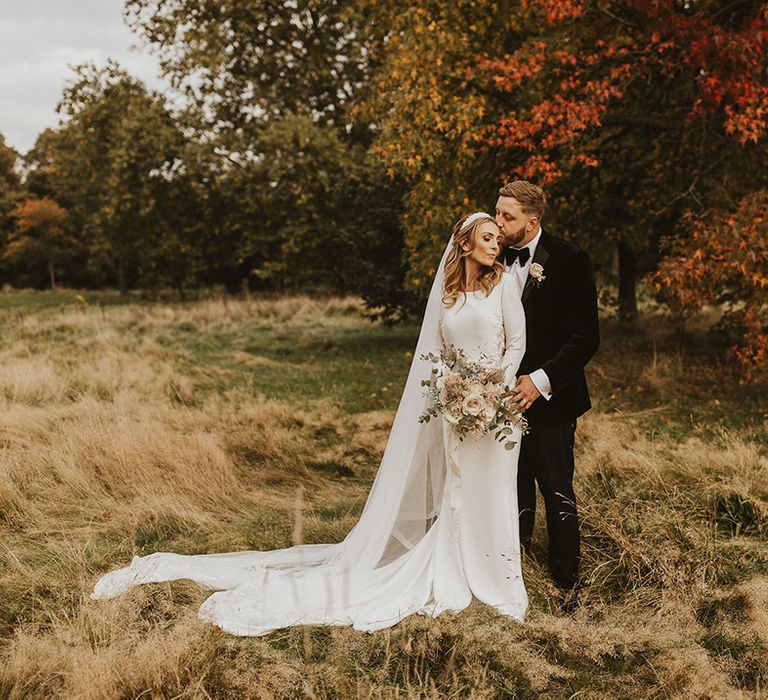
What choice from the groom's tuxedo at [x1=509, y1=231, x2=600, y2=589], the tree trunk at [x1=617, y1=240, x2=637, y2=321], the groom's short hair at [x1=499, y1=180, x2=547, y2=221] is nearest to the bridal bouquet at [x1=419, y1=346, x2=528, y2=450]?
the groom's tuxedo at [x1=509, y1=231, x2=600, y2=589]

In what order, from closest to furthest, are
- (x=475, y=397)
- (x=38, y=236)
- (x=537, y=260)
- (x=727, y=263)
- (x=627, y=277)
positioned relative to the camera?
(x=475, y=397) < (x=537, y=260) < (x=727, y=263) < (x=627, y=277) < (x=38, y=236)

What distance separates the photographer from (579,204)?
12.2 meters

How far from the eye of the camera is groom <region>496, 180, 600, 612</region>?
406cm

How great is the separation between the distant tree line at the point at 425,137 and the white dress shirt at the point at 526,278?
4.91 m

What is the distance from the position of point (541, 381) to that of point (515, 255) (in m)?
0.72

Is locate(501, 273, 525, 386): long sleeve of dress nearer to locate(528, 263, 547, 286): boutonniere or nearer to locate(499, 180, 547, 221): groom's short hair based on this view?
locate(528, 263, 547, 286): boutonniere

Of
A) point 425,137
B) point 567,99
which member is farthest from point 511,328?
point 567,99

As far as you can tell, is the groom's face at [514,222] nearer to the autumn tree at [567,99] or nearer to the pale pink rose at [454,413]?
the pale pink rose at [454,413]

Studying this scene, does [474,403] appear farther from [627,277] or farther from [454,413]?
[627,277]

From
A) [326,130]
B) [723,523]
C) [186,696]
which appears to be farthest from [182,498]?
[326,130]

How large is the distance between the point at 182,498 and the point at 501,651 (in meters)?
3.04

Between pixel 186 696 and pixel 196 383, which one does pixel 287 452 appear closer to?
pixel 196 383

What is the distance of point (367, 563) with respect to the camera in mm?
4375

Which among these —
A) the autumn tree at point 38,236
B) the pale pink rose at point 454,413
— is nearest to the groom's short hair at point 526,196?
the pale pink rose at point 454,413
